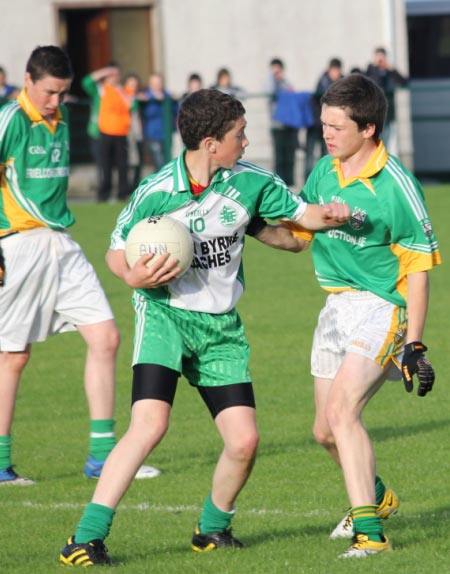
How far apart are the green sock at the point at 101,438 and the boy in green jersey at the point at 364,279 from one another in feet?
6.71

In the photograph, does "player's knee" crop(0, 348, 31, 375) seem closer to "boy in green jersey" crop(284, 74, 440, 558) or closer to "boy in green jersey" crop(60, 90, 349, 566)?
"boy in green jersey" crop(60, 90, 349, 566)

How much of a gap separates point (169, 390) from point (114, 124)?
58.2 ft

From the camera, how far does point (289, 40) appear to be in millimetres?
28156

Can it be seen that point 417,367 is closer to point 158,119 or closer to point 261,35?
point 158,119

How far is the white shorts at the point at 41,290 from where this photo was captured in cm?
816

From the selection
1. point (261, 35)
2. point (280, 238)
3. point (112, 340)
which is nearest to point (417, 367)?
point (280, 238)

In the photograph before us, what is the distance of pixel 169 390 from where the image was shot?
19.5ft

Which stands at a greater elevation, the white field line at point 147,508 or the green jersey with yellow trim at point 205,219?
the green jersey with yellow trim at point 205,219

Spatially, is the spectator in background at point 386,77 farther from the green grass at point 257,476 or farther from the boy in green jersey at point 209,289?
the boy in green jersey at point 209,289

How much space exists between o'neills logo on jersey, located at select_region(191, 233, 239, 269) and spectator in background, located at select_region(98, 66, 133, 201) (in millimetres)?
17413

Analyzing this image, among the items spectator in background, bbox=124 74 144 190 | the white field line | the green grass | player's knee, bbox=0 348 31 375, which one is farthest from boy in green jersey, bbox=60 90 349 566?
spectator in background, bbox=124 74 144 190

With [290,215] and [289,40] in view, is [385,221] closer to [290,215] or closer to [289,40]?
[290,215]

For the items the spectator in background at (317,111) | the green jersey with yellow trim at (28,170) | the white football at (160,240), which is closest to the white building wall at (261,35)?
the spectator in background at (317,111)

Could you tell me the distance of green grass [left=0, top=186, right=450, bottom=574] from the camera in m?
6.03
